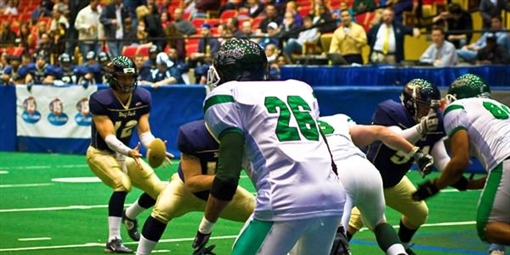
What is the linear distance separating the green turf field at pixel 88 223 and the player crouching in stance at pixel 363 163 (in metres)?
2.42

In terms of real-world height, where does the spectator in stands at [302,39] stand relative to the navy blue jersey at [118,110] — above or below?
above

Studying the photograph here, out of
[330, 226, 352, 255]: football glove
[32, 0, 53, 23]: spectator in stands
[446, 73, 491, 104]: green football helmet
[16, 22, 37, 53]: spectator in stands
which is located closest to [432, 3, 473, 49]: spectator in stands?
[16, 22, 37, 53]: spectator in stands

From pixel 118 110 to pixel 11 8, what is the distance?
2327 cm

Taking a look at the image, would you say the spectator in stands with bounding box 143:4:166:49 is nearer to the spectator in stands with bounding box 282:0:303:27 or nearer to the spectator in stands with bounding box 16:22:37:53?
the spectator in stands with bounding box 282:0:303:27

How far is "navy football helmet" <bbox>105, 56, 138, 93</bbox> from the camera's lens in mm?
10805

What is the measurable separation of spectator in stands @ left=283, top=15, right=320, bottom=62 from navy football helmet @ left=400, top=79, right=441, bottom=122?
12.5m

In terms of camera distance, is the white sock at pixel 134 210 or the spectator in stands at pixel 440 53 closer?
the white sock at pixel 134 210

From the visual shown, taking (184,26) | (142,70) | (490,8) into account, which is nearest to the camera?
(490,8)

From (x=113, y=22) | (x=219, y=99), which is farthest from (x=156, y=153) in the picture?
(x=113, y=22)

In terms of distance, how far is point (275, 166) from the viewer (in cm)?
579

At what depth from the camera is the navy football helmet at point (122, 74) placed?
10805 mm

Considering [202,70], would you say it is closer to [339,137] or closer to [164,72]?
[164,72]

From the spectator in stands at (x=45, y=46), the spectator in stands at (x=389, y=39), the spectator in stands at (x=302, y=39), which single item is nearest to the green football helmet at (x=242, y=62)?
the spectator in stands at (x=389, y=39)

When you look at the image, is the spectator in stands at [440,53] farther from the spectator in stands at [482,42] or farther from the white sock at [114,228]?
the white sock at [114,228]
